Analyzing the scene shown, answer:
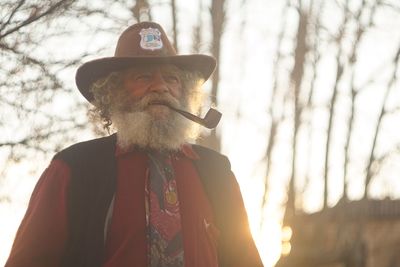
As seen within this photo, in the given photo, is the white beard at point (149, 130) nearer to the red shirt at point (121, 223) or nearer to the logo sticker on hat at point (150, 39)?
the red shirt at point (121, 223)

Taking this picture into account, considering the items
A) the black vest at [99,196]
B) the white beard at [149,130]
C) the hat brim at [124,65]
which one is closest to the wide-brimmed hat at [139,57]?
the hat brim at [124,65]

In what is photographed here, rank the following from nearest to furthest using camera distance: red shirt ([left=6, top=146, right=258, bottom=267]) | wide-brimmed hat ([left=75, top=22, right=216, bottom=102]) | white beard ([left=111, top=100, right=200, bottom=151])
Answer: red shirt ([left=6, top=146, right=258, bottom=267]), white beard ([left=111, top=100, right=200, bottom=151]), wide-brimmed hat ([left=75, top=22, right=216, bottom=102])

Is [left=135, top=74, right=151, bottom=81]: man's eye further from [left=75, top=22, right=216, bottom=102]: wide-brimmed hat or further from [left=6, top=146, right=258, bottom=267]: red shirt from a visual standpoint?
[left=6, top=146, right=258, bottom=267]: red shirt

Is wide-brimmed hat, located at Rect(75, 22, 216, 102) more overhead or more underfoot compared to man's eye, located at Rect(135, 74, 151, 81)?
more overhead

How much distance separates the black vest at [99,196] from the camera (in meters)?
2.79

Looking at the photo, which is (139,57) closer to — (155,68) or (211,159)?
(155,68)

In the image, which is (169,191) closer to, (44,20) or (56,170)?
(56,170)

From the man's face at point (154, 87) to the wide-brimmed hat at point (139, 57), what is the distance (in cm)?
3

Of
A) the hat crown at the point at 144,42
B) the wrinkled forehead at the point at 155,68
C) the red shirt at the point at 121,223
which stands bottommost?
the red shirt at the point at 121,223

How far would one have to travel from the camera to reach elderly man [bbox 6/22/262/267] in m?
2.79

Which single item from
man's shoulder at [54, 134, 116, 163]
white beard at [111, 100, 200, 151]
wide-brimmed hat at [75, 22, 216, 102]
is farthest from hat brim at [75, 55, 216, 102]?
man's shoulder at [54, 134, 116, 163]

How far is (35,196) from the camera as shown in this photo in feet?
9.54

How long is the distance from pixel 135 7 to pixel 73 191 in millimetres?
5769

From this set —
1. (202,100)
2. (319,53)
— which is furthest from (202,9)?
(202,100)
